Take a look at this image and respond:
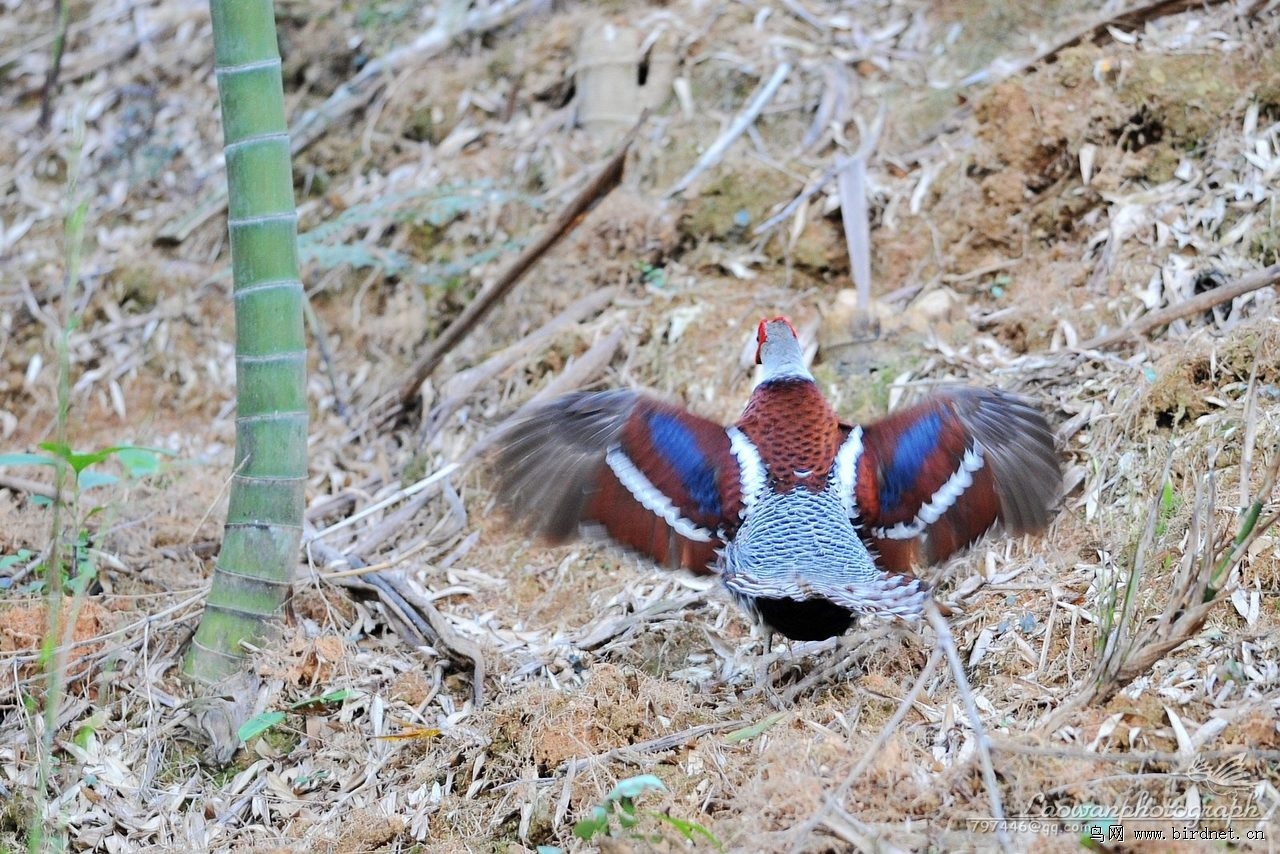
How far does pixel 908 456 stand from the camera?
13.6 feet

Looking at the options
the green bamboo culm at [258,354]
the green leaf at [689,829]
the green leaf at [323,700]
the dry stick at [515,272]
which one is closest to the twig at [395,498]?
the dry stick at [515,272]

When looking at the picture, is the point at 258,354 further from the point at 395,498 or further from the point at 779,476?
the point at 779,476

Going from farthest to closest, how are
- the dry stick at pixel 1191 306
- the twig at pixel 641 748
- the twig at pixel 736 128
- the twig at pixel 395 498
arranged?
the twig at pixel 736 128
the twig at pixel 395 498
the dry stick at pixel 1191 306
the twig at pixel 641 748

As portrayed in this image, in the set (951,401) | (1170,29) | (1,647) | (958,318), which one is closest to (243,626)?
(1,647)

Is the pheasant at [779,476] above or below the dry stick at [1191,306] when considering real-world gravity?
below

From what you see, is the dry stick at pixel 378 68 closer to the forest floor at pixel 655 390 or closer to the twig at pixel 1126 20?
the forest floor at pixel 655 390

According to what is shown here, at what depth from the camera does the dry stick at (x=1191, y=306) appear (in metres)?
4.63

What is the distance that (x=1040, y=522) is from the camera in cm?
409

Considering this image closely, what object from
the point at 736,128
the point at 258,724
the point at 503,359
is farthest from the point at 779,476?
the point at 736,128

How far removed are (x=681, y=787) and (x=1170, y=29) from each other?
474 cm

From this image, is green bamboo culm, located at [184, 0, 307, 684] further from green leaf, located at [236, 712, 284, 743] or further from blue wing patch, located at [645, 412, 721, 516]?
blue wing patch, located at [645, 412, 721, 516]

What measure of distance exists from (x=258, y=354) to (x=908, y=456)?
2.31 m

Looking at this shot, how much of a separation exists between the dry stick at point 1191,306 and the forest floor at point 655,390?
25 mm

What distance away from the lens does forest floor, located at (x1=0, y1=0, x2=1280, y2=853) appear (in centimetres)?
329
